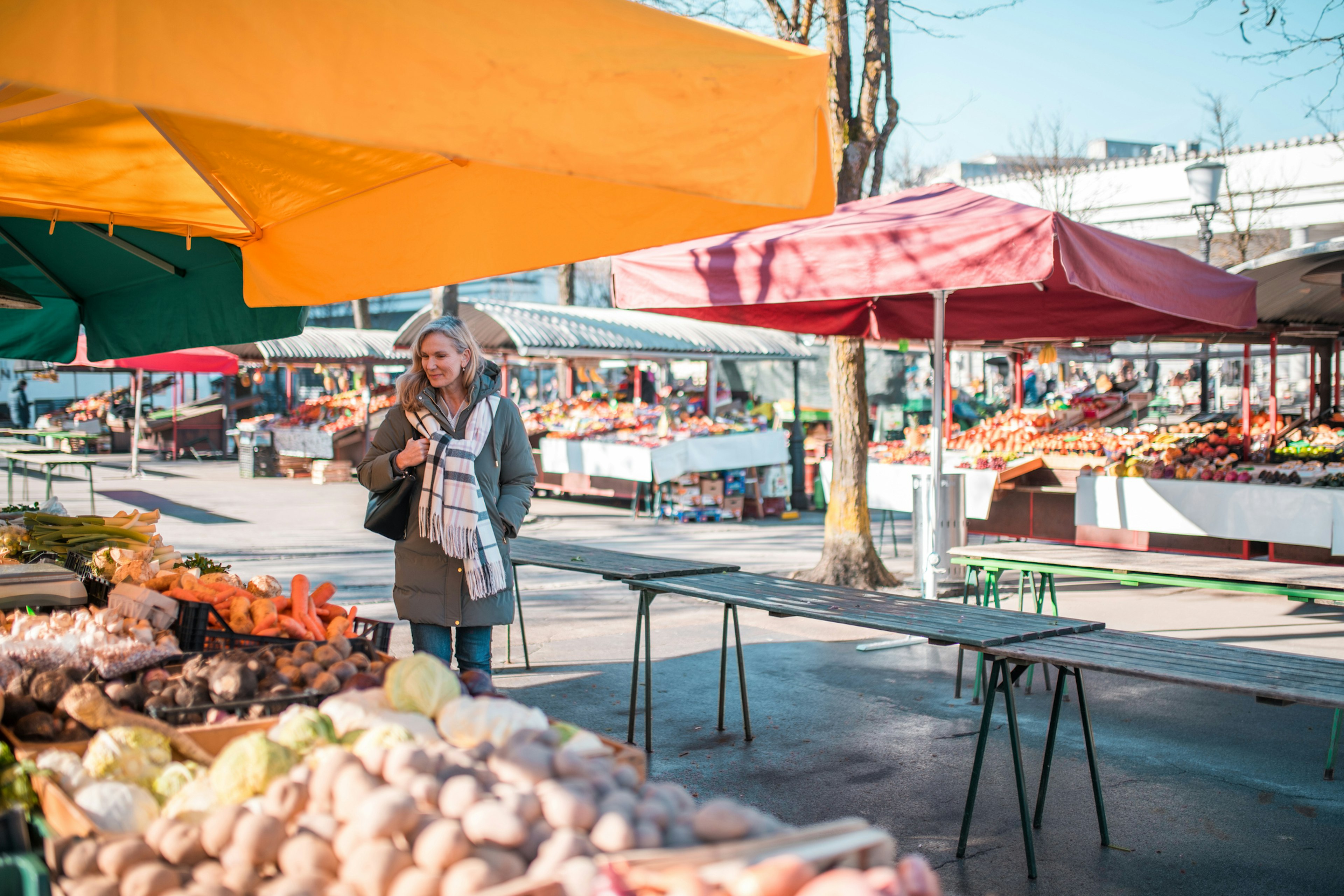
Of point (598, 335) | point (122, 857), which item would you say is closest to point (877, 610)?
point (122, 857)

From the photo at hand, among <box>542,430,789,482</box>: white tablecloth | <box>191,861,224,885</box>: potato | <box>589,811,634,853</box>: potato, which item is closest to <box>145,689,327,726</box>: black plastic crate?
<box>191,861,224,885</box>: potato

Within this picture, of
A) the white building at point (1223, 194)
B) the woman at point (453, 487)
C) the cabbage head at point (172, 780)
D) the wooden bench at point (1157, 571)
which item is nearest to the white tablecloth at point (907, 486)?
the wooden bench at point (1157, 571)

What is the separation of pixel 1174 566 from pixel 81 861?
17.0 ft

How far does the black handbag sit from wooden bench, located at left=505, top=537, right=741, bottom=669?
2.11 ft

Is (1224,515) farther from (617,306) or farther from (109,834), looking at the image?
(109,834)

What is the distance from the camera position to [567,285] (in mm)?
23391

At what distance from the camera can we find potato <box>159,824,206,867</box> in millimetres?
1870

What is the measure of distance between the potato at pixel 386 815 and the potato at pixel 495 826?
0.10 metres

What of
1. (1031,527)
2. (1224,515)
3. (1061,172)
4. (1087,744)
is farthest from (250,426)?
(1061,172)

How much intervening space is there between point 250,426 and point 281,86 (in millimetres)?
20341

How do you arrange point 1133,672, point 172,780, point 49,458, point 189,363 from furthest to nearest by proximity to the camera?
point 189,363, point 49,458, point 1133,672, point 172,780

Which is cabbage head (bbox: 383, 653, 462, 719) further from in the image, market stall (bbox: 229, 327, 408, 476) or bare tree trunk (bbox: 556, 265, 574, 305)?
bare tree trunk (bbox: 556, 265, 574, 305)

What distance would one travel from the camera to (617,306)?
21.1 ft

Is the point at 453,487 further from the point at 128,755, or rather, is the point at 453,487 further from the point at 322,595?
the point at 128,755
